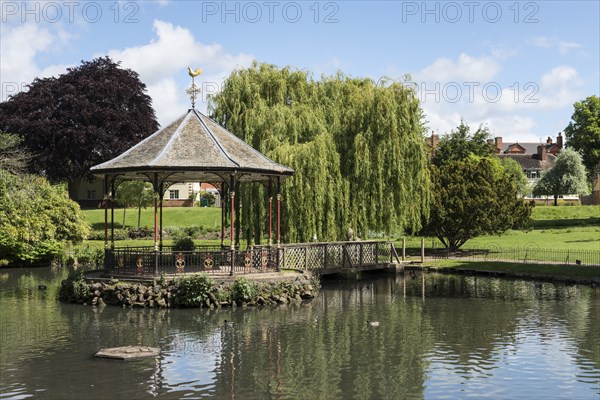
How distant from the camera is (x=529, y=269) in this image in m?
41.2

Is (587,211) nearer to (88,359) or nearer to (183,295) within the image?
(183,295)

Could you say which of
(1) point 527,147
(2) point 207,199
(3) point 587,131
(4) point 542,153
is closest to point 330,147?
(2) point 207,199

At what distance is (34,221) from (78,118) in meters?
26.8

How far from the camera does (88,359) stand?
19281mm

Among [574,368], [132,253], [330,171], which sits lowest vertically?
[574,368]

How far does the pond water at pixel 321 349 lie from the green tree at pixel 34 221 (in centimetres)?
1483

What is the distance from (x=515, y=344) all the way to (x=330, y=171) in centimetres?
2090

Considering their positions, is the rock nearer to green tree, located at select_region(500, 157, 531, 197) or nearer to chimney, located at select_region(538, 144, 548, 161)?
green tree, located at select_region(500, 157, 531, 197)

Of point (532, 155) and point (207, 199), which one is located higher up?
point (532, 155)

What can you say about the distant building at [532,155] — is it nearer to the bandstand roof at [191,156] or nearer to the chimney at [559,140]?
the chimney at [559,140]

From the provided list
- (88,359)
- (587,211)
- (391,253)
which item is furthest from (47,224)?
(587,211)

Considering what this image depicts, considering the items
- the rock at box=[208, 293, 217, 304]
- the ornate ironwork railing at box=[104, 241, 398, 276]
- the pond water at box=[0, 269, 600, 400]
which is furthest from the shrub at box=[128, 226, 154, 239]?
the rock at box=[208, 293, 217, 304]

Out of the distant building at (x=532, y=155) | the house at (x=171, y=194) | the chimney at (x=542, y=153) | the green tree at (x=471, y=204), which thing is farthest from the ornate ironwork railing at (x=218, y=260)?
the chimney at (x=542, y=153)

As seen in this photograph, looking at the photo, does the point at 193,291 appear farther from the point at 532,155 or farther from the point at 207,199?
the point at 532,155
